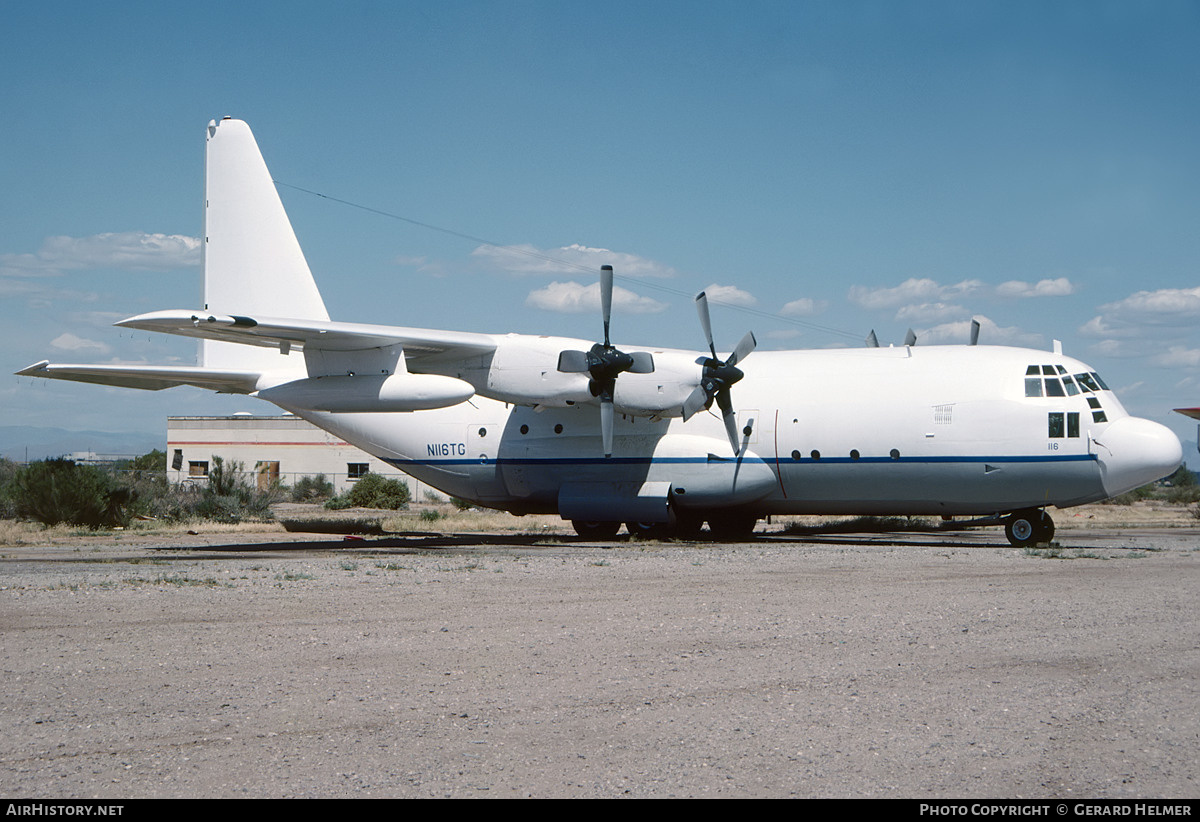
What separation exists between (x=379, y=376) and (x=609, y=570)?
758 centimetres

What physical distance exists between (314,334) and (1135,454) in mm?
15945

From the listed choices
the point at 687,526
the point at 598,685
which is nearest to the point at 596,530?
the point at 687,526

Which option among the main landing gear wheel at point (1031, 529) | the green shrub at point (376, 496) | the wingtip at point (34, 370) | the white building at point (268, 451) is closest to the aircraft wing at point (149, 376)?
the wingtip at point (34, 370)

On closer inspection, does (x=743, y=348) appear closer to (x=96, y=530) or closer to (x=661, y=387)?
A: (x=661, y=387)

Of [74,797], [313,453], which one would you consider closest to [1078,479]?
[74,797]

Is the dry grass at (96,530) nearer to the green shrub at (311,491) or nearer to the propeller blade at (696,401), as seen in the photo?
the propeller blade at (696,401)

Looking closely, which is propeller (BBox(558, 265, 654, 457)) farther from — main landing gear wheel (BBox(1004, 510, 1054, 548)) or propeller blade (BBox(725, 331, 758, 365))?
main landing gear wheel (BBox(1004, 510, 1054, 548))

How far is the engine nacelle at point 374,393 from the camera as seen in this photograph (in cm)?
2050

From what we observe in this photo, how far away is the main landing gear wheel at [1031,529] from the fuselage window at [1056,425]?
190cm

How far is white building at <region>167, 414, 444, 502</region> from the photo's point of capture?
5853 cm

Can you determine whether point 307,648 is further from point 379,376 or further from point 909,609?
point 379,376

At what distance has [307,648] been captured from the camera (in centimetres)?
895

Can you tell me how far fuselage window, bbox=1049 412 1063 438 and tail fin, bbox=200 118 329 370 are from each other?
17.0 metres
